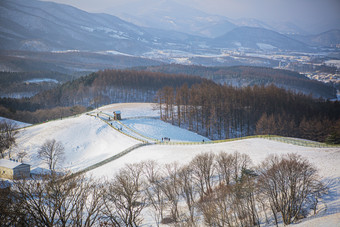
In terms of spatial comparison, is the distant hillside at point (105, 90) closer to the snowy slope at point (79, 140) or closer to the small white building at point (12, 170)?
the snowy slope at point (79, 140)

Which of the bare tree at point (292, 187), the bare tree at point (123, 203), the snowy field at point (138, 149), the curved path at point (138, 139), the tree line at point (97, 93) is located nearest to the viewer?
the bare tree at point (292, 187)

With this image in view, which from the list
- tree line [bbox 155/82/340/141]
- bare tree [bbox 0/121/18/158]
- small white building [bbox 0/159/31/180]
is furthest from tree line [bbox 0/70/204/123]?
small white building [bbox 0/159/31/180]

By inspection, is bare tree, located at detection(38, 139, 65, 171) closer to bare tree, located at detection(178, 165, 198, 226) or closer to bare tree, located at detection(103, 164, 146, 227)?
bare tree, located at detection(103, 164, 146, 227)

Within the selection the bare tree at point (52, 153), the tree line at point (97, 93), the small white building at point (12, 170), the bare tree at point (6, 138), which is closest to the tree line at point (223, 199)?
the small white building at point (12, 170)

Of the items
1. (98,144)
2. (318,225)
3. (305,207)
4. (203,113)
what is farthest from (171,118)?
(318,225)

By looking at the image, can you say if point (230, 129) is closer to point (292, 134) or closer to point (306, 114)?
point (292, 134)

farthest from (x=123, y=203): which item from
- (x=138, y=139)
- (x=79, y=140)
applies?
(x=79, y=140)
